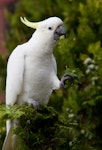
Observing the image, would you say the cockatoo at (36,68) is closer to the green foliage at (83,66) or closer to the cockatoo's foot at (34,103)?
the cockatoo's foot at (34,103)

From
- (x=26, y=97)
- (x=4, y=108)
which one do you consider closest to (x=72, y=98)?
(x=26, y=97)

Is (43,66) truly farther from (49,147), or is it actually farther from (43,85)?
(49,147)

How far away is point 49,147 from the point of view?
6.88 ft

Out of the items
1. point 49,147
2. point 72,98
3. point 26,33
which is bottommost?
point 49,147

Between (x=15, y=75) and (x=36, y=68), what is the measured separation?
102 millimetres

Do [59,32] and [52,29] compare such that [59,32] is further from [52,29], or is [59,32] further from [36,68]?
[36,68]

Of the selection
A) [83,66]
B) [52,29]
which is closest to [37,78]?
[52,29]

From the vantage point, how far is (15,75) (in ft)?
6.93

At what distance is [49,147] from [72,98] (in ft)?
2.59

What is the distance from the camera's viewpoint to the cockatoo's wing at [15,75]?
2105mm

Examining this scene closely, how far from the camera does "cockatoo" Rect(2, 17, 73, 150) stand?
2.05m

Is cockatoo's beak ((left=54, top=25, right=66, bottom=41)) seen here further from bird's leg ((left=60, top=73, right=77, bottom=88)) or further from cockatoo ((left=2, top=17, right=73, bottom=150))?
bird's leg ((left=60, top=73, right=77, bottom=88))

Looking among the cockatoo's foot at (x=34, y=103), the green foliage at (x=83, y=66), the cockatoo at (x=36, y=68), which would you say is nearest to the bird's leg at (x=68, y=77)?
the cockatoo at (x=36, y=68)

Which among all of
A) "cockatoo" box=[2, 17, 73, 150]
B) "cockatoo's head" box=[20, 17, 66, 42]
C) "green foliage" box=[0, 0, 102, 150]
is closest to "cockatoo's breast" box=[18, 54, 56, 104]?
"cockatoo" box=[2, 17, 73, 150]
